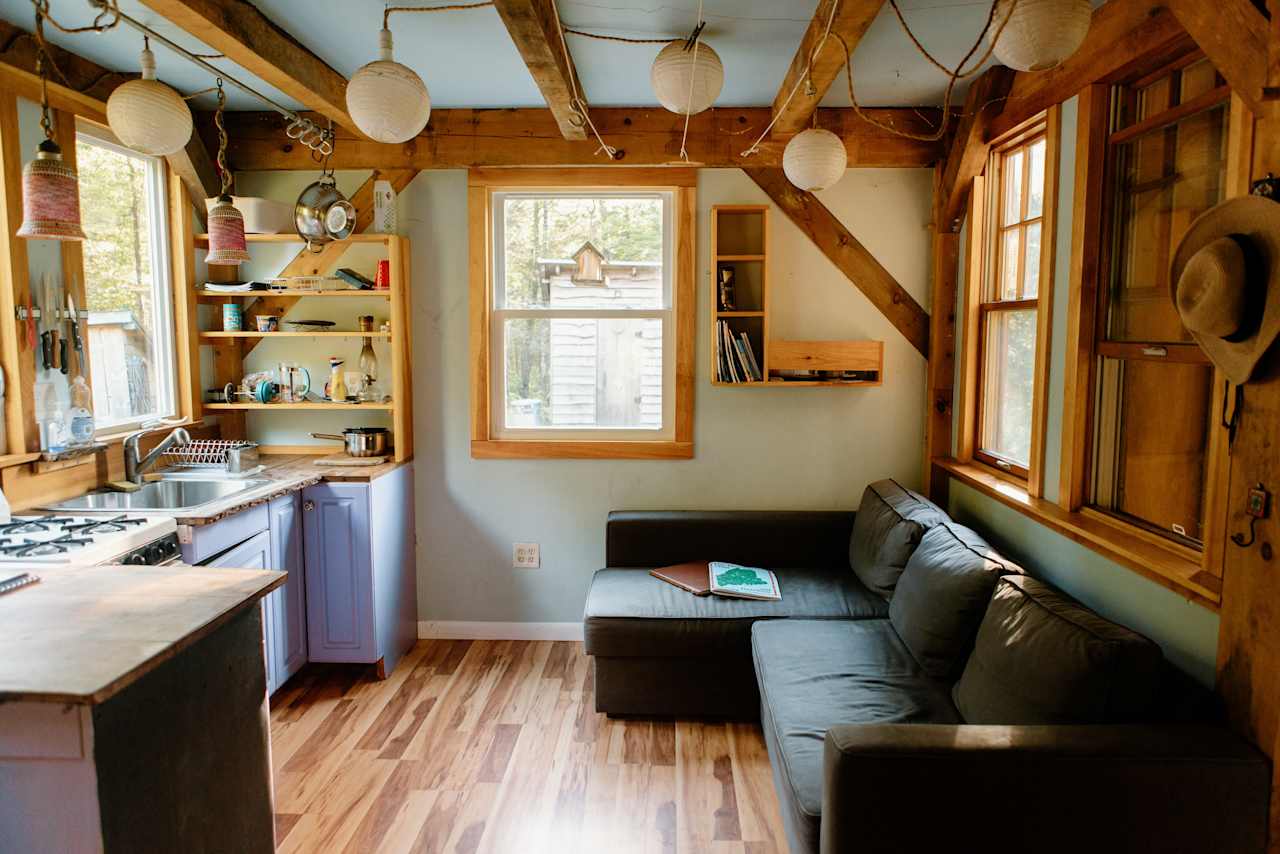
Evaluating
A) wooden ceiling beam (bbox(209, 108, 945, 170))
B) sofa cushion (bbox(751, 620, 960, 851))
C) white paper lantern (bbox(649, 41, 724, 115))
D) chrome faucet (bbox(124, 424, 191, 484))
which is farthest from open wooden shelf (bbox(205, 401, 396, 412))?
white paper lantern (bbox(649, 41, 724, 115))

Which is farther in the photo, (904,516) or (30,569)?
(904,516)

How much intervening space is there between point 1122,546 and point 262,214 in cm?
350

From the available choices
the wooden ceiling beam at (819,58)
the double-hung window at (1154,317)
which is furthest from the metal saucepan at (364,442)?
the double-hung window at (1154,317)

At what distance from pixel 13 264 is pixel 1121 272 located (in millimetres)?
3486

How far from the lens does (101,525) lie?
7.67 feet

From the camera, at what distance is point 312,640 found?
3336mm

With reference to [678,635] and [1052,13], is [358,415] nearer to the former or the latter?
[678,635]

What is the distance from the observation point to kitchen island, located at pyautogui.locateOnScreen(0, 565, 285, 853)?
1.33 meters

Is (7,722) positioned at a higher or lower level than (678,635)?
higher

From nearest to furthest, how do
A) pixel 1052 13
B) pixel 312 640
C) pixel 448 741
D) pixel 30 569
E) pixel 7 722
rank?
pixel 7 722, pixel 1052 13, pixel 30 569, pixel 448 741, pixel 312 640

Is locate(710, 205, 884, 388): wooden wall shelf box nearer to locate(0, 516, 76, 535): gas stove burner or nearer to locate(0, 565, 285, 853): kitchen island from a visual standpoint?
locate(0, 565, 285, 853): kitchen island

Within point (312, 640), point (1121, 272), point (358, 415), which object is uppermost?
point (1121, 272)

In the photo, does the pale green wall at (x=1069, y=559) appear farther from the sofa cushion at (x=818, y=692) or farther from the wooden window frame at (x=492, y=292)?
the wooden window frame at (x=492, y=292)

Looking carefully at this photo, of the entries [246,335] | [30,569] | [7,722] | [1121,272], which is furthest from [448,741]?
[1121,272]
